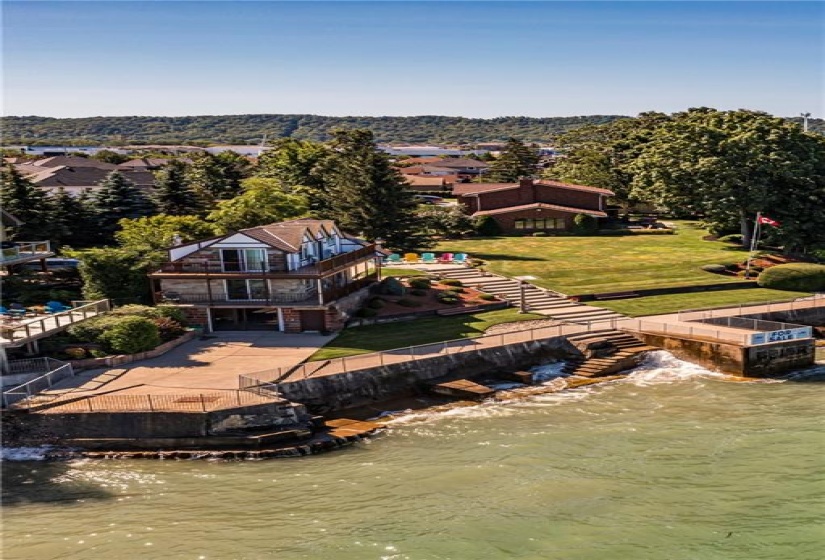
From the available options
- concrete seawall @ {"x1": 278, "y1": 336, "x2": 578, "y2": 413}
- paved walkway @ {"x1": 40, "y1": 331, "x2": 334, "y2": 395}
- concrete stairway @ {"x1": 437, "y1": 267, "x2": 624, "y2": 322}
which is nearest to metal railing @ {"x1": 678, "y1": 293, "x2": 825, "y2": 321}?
concrete stairway @ {"x1": 437, "y1": 267, "x2": 624, "y2": 322}

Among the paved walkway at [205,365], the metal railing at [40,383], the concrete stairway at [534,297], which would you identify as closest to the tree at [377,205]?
the concrete stairway at [534,297]

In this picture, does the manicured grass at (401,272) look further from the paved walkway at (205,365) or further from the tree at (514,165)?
the tree at (514,165)

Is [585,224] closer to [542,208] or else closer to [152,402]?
[542,208]

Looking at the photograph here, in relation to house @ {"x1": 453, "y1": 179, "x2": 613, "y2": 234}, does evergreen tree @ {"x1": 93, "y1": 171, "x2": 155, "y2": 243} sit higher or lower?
higher

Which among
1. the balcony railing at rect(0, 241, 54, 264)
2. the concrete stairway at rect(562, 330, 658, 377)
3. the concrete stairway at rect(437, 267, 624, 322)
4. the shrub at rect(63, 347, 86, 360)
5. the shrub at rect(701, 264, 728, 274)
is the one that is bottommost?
the concrete stairway at rect(562, 330, 658, 377)

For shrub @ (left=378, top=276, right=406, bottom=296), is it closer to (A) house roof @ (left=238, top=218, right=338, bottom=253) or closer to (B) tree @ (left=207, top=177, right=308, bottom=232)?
(A) house roof @ (left=238, top=218, right=338, bottom=253)

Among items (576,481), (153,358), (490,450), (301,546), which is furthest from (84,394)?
(576,481)

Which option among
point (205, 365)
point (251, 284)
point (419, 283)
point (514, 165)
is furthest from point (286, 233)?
point (514, 165)
